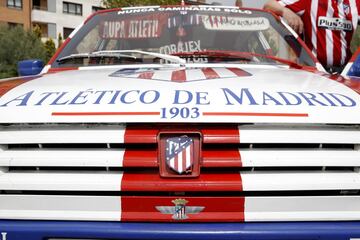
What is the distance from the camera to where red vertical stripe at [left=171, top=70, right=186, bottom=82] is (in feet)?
7.15

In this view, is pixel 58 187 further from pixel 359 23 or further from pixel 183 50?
pixel 359 23

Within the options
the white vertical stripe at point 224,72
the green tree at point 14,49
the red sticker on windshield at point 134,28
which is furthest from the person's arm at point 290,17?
the green tree at point 14,49

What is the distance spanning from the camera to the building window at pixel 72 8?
4312 cm

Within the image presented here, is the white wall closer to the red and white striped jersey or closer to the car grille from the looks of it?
the red and white striped jersey

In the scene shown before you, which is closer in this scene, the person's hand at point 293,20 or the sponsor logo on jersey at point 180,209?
the sponsor logo on jersey at point 180,209

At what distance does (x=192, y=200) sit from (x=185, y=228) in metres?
0.10

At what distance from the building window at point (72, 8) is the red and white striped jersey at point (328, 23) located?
4126 cm

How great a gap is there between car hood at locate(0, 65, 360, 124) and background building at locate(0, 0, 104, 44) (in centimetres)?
3924

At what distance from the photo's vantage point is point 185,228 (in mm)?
1742

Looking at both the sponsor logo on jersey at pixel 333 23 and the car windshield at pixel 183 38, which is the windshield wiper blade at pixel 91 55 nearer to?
the car windshield at pixel 183 38

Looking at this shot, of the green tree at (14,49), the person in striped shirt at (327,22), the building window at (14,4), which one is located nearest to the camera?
the person in striped shirt at (327,22)

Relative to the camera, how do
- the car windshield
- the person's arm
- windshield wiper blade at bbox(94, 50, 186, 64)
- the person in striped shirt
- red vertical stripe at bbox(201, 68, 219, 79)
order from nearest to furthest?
red vertical stripe at bbox(201, 68, 219, 79), windshield wiper blade at bbox(94, 50, 186, 64), the car windshield, the person's arm, the person in striped shirt

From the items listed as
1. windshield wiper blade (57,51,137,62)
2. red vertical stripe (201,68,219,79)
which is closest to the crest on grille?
red vertical stripe (201,68,219,79)

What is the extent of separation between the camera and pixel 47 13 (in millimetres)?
41656
